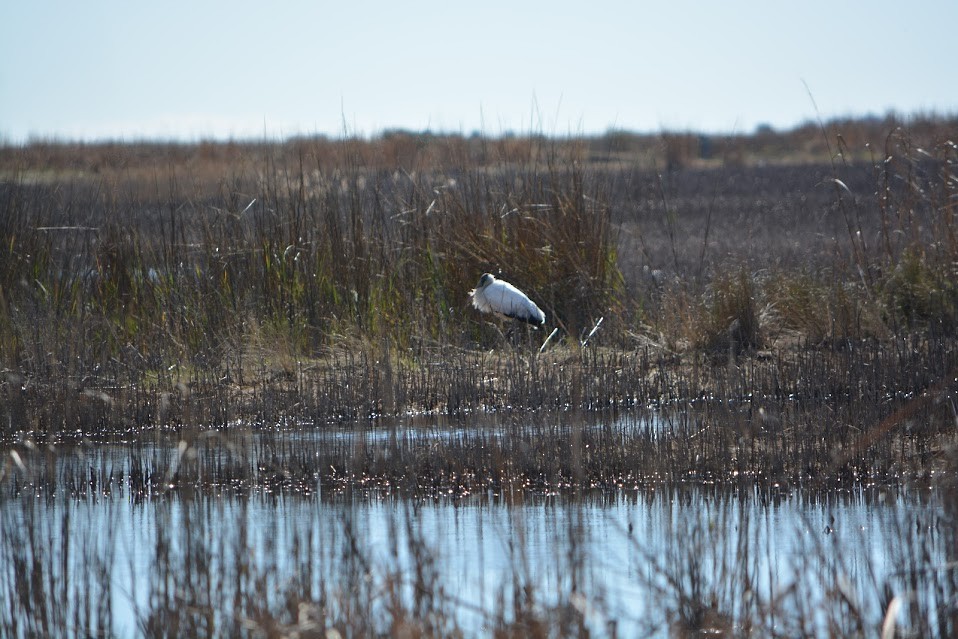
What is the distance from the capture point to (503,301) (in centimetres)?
915

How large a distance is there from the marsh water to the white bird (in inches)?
Answer: 105

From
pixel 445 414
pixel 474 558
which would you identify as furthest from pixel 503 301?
pixel 474 558

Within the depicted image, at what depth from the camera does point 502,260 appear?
10164 millimetres

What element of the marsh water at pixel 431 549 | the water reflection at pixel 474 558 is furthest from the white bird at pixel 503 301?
the water reflection at pixel 474 558

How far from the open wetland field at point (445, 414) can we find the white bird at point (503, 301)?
0.23m

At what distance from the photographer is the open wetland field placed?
354 centimetres

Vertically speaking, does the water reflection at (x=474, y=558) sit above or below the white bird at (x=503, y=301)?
below

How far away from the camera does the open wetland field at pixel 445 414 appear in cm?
354

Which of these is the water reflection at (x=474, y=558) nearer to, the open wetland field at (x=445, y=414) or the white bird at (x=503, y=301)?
the open wetland field at (x=445, y=414)

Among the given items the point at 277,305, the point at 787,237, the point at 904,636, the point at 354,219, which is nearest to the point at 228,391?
the point at 277,305

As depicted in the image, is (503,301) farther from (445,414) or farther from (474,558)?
(474,558)

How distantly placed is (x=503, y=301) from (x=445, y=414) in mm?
2012

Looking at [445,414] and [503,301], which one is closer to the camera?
[445,414]

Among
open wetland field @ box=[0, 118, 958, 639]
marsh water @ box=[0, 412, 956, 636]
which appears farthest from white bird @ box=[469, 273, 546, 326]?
marsh water @ box=[0, 412, 956, 636]
